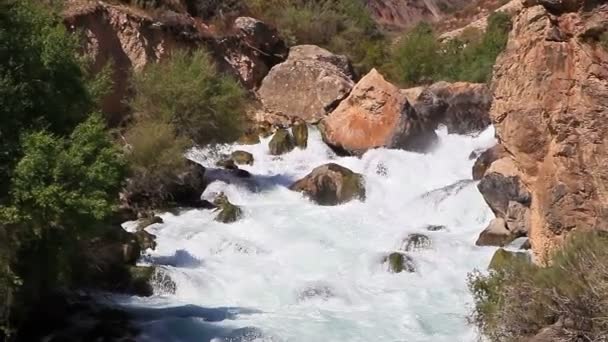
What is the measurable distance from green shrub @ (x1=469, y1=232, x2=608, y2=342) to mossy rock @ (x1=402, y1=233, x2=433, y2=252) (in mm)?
10502

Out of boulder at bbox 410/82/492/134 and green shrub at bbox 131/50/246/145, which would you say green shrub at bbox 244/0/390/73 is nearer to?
boulder at bbox 410/82/492/134

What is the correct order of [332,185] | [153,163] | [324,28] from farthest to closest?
[324,28], [332,185], [153,163]

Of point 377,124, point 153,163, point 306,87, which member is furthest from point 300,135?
point 153,163

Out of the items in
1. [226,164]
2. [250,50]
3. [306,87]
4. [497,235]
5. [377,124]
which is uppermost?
[250,50]

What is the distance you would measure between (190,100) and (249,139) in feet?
17.1

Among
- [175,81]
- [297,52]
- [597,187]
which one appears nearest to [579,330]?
[597,187]

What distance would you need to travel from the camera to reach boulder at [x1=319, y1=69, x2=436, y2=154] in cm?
2936

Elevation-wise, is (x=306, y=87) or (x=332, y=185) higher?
(x=306, y=87)

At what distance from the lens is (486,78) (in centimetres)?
3391

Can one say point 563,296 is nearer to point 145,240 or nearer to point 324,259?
point 324,259

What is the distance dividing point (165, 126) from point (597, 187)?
1720 centimetres

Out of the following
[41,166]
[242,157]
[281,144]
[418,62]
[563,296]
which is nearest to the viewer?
[563,296]

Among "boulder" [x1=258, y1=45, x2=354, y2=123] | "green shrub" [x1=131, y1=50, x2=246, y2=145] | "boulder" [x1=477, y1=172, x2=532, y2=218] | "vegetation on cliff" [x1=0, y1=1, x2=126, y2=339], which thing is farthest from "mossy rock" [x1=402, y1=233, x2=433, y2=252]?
"boulder" [x1=258, y1=45, x2=354, y2=123]

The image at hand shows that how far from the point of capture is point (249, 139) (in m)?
31.3
